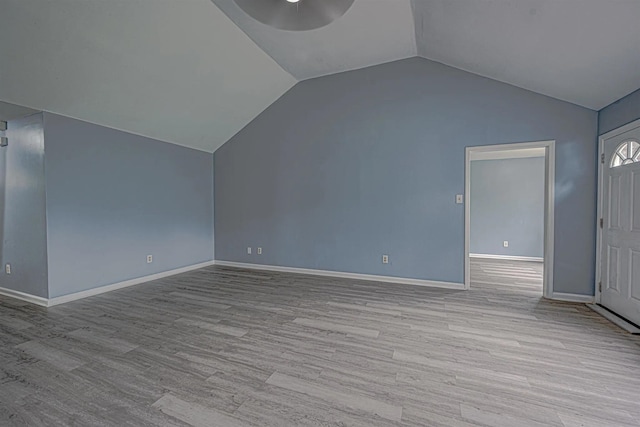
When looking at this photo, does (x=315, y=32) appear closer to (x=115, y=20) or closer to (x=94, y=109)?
(x=115, y=20)

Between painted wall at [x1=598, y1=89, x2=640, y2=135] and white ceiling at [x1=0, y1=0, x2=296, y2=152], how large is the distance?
13.8 ft

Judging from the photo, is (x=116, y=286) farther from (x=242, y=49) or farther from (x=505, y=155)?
(x=505, y=155)

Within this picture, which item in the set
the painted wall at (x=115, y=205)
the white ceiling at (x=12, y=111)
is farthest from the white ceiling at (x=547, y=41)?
the white ceiling at (x=12, y=111)

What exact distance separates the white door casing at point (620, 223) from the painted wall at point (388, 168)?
0.18m

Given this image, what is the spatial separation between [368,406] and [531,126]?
3.83m

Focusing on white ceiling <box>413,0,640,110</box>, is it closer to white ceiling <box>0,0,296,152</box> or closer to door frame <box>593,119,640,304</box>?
door frame <box>593,119,640,304</box>

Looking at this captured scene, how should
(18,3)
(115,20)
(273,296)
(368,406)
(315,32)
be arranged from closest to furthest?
(368,406), (18,3), (115,20), (315,32), (273,296)

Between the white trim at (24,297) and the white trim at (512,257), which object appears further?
the white trim at (512,257)

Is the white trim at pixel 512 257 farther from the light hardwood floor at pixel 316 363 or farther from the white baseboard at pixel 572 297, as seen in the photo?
the light hardwood floor at pixel 316 363

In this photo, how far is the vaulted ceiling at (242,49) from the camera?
2293mm

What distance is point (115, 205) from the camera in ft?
13.0

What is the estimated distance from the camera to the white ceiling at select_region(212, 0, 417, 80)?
118 inches

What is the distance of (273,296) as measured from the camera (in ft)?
11.9

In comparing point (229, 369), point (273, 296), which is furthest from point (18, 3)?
point (273, 296)
